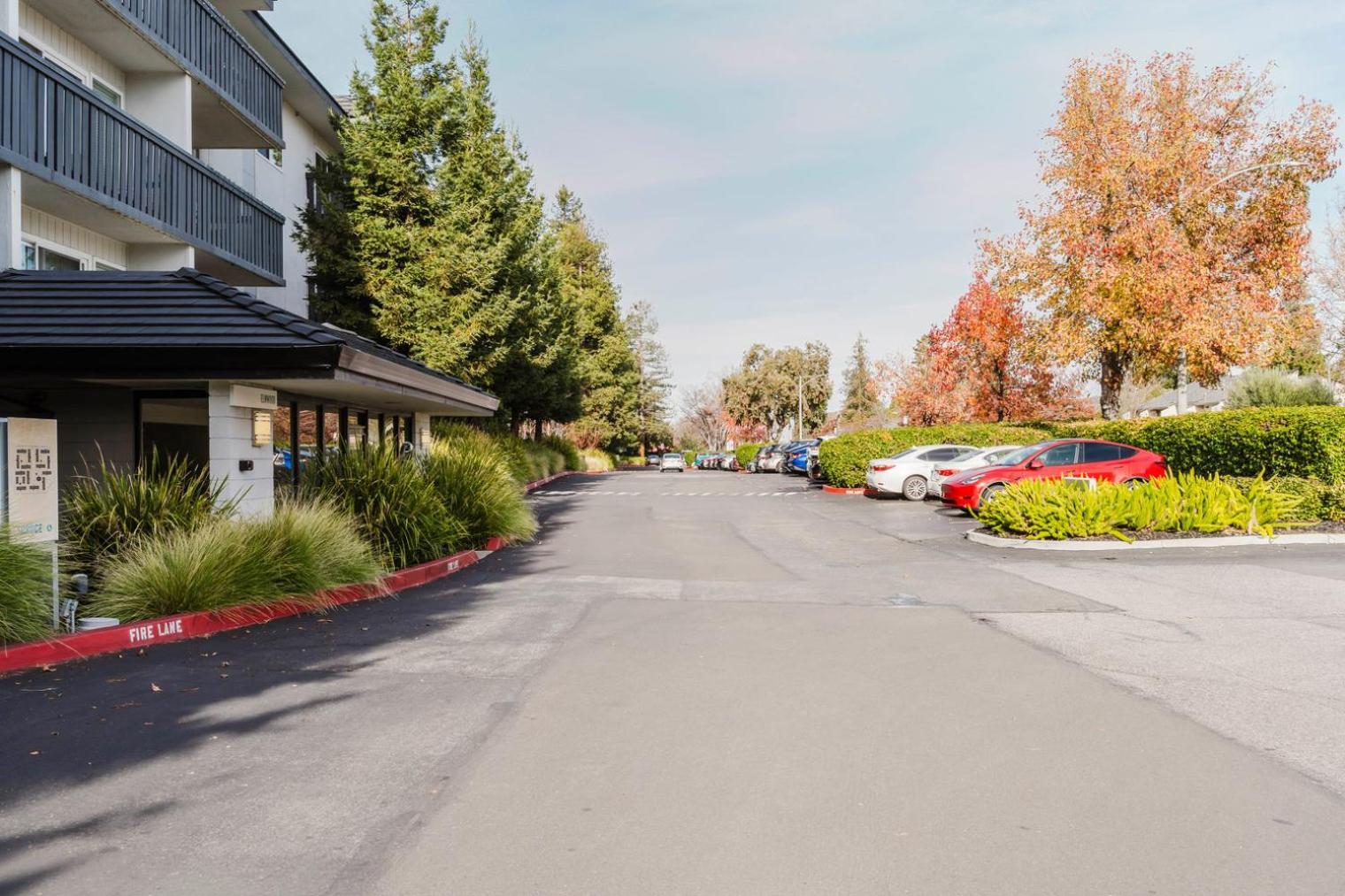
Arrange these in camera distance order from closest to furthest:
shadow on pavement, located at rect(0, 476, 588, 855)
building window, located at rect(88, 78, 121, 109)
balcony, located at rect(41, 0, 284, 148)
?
shadow on pavement, located at rect(0, 476, 588, 855) < balcony, located at rect(41, 0, 284, 148) < building window, located at rect(88, 78, 121, 109)

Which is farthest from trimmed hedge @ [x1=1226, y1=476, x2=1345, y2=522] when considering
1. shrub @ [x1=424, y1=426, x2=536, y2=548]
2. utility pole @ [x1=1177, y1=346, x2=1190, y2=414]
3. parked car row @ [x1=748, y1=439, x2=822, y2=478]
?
parked car row @ [x1=748, y1=439, x2=822, y2=478]

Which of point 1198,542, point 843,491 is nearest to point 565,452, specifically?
point 843,491

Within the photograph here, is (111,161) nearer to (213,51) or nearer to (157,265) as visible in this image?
(157,265)

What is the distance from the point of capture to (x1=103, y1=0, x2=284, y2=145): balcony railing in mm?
15070

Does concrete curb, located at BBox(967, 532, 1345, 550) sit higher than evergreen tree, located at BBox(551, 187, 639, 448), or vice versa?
evergreen tree, located at BBox(551, 187, 639, 448)

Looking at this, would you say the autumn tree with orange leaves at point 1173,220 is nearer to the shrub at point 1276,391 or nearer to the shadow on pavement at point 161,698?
the shrub at point 1276,391

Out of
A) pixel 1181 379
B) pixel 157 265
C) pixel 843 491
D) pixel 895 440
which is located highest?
pixel 157 265

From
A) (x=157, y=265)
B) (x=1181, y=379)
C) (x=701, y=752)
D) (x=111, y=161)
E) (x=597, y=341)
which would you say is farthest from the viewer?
(x=597, y=341)

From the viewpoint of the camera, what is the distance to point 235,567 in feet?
29.6

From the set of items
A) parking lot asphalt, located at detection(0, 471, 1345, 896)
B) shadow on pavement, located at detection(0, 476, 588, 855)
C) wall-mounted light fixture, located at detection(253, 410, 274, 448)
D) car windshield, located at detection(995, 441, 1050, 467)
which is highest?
wall-mounted light fixture, located at detection(253, 410, 274, 448)

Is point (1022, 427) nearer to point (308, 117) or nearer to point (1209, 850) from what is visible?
point (308, 117)

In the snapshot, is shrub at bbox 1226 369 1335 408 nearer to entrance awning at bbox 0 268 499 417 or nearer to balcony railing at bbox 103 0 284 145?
balcony railing at bbox 103 0 284 145

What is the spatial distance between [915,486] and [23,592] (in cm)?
2187

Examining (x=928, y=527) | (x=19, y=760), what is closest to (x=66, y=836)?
(x=19, y=760)
